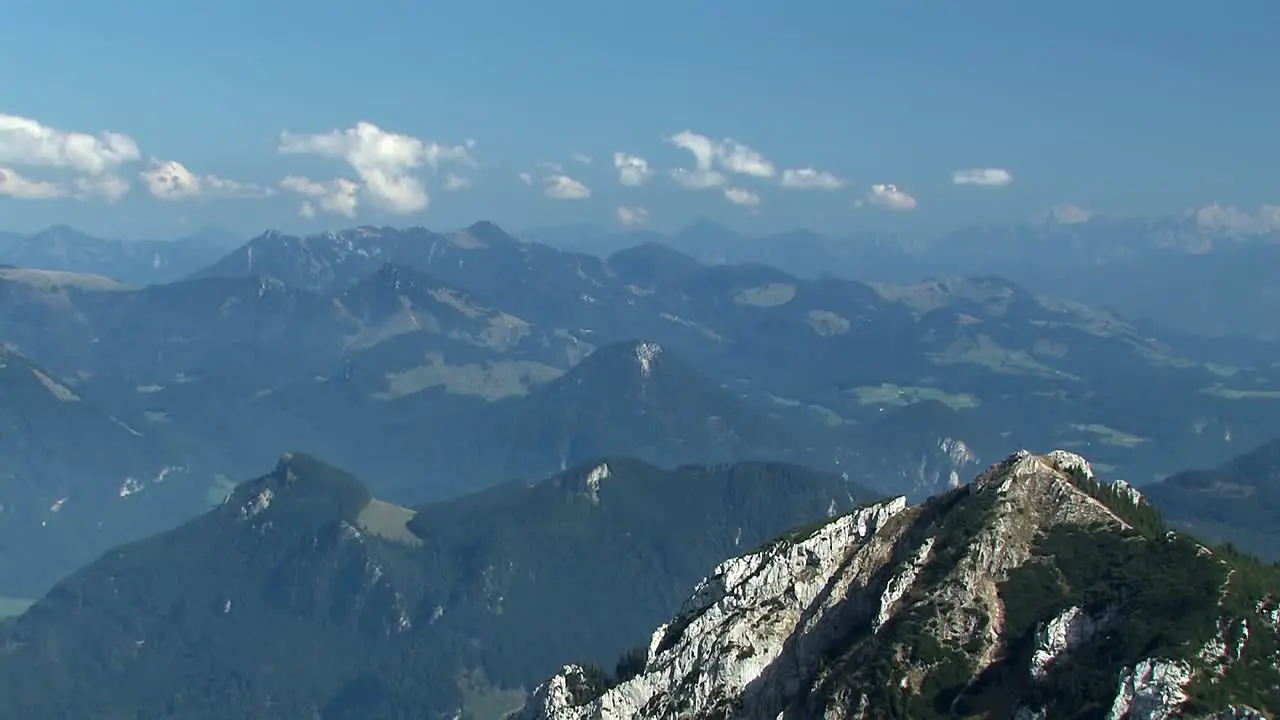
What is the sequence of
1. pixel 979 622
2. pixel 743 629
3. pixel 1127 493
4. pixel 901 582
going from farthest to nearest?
pixel 1127 493
pixel 743 629
pixel 901 582
pixel 979 622

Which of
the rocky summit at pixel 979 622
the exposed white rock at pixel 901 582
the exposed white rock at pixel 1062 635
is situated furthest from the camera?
the exposed white rock at pixel 901 582

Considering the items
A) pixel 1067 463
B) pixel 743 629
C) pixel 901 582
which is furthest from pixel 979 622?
pixel 1067 463

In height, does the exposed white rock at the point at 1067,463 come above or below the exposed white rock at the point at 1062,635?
below

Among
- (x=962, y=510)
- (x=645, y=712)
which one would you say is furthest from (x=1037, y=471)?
(x=645, y=712)

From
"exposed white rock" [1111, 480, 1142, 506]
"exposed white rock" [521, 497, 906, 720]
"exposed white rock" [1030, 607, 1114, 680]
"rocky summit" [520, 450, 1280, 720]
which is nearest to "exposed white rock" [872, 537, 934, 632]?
"rocky summit" [520, 450, 1280, 720]

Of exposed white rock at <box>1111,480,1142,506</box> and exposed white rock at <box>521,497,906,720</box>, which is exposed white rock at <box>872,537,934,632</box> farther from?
exposed white rock at <box>1111,480,1142,506</box>

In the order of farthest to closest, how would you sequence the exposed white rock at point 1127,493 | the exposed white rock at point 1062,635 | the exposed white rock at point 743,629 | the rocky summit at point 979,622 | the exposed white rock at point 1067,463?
the exposed white rock at point 1067,463, the exposed white rock at point 1127,493, the exposed white rock at point 743,629, the exposed white rock at point 1062,635, the rocky summit at point 979,622

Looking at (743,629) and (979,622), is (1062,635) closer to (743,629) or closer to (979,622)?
(979,622)

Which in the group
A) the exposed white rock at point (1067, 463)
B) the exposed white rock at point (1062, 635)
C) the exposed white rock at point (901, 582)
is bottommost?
the exposed white rock at point (901, 582)

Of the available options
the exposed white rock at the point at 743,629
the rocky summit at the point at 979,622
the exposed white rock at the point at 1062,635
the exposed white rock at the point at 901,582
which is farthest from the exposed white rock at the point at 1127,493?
the exposed white rock at the point at 1062,635

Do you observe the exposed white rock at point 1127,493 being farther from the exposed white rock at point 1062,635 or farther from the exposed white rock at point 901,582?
the exposed white rock at point 1062,635
